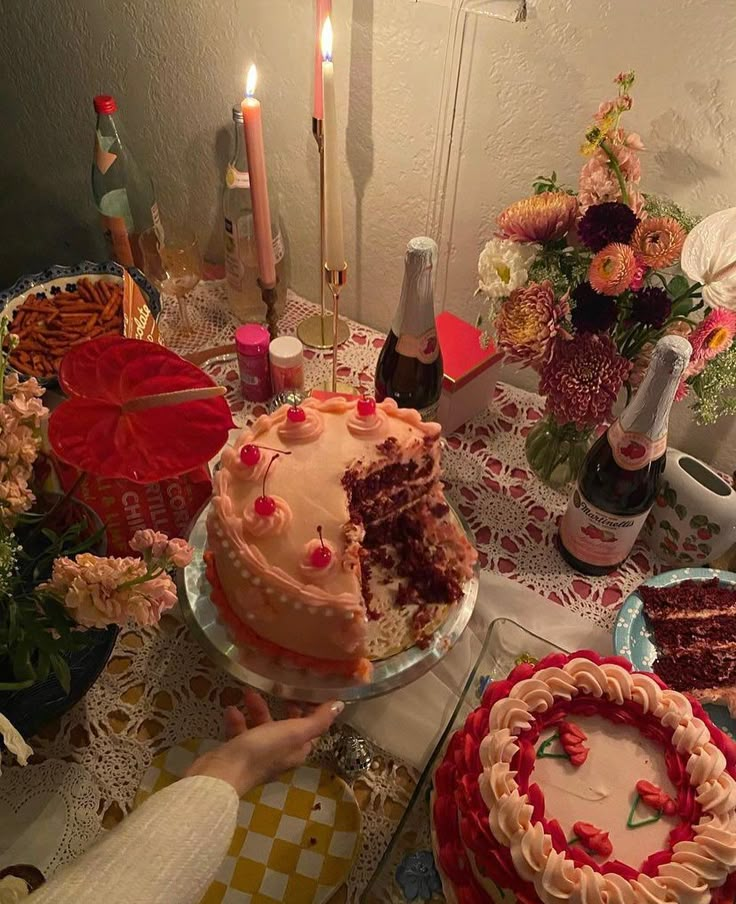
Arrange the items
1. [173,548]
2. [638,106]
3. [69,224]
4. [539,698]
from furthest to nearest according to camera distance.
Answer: [69,224]
[638,106]
[539,698]
[173,548]

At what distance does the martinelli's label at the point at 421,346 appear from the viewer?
3.61ft

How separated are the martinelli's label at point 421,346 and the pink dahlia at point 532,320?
200mm

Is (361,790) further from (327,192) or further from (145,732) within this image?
(327,192)

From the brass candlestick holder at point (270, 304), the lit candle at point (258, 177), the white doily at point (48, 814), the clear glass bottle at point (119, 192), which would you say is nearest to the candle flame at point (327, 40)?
the lit candle at point (258, 177)

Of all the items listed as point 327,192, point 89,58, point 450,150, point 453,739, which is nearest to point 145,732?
point 453,739

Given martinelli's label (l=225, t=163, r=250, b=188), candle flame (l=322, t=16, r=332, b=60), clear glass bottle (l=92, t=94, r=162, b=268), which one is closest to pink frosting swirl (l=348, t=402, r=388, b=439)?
candle flame (l=322, t=16, r=332, b=60)

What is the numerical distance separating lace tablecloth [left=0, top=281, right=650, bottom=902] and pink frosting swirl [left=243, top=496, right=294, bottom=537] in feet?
0.73

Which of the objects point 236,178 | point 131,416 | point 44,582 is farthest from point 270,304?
point 44,582

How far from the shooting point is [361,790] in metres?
0.86

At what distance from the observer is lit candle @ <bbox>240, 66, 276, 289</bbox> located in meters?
1.03

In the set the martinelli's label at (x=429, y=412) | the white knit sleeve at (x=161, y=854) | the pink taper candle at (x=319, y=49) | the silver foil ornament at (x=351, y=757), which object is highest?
the pink taper candle at (x=319, y=49)

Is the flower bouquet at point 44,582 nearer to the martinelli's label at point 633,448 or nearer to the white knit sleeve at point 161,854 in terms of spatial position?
the white knit sleeve at point 161,854

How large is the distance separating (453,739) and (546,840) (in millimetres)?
139

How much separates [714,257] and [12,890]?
3.11 ft
